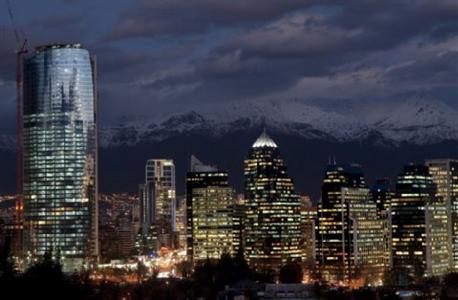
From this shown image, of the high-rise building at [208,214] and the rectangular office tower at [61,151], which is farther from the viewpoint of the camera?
the high-rise building at [208,214]

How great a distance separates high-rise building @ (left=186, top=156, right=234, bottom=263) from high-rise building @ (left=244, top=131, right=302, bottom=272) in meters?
4.39

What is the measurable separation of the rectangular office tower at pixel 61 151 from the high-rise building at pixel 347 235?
63.5 feet

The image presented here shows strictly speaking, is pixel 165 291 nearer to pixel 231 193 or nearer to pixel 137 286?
pixel 137 286

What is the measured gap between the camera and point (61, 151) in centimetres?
10388

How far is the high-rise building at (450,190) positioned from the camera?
339ft

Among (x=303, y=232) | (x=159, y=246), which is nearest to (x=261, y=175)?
(x=303, y=232)

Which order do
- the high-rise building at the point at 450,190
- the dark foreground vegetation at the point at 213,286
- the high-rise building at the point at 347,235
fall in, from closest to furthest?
the dark foreground vegetation at the point at 213,286 < the high-rise building at the point at 347,235 < the high-rise building at the point at 450,190

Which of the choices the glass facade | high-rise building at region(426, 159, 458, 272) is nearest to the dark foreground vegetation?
the glass facade

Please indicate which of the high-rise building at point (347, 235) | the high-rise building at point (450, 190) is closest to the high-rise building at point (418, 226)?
the high-rise building at point (450, 190)

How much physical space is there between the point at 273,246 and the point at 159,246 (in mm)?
27207

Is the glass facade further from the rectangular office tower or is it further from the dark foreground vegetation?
the rectangular office tower

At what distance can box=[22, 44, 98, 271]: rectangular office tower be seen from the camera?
10219cm

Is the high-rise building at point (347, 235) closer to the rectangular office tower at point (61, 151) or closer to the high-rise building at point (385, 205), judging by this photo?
the high-rise building at point (385, 205)

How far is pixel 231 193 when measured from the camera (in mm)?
114812
